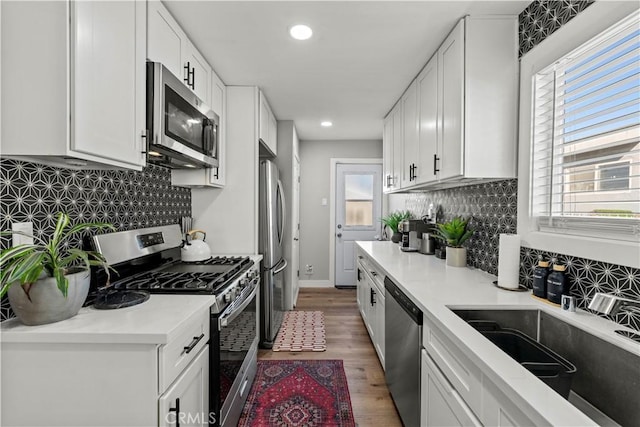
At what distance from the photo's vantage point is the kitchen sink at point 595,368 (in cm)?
93

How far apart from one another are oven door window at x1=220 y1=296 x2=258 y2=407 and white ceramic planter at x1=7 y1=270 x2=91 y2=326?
65 centimetres

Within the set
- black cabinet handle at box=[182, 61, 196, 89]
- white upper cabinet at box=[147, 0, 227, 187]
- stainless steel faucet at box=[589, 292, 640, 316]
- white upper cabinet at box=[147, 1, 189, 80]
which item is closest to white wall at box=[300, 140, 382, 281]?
white upper cabinet at box=[147, 0, 227, 187]

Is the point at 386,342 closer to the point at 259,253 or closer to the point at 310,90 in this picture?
the point at 259,253

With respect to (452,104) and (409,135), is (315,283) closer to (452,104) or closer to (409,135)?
(409,135)

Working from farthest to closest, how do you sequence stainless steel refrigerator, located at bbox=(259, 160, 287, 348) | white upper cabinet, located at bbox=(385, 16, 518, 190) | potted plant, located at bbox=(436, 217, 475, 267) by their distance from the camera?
stainless steel refrigerator, located at bbox=(259, 160, 287, 348)
potted plant, located at bbox=(436, 217, 475, 267)
white upper cabinet, located at bbox=(385, 16, 518, 190)

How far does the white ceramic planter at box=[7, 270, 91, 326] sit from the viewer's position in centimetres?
100

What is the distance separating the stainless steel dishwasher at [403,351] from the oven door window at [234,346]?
0.94m

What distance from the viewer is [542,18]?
153cm

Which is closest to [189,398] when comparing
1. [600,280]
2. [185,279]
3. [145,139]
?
[185,279]

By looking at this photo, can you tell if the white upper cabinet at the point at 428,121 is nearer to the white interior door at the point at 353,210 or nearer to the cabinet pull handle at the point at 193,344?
the cabinet pull handle at the point at 193,344

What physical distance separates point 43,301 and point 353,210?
422 cm

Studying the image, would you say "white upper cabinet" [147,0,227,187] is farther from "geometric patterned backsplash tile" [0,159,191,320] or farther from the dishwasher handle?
the dishwasher handle

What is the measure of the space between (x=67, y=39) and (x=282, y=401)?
2.21m

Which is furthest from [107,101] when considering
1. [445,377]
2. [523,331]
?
[523,331]
